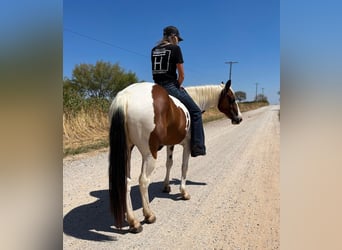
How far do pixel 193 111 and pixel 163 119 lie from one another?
2.23 feet

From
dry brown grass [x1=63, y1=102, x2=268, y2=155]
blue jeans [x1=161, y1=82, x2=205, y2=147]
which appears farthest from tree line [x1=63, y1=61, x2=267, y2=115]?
blue jeans [x1=161, y1=82, x2=205, y2=147]

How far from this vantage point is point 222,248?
1.85 metres

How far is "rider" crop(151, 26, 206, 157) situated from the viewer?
225 cm

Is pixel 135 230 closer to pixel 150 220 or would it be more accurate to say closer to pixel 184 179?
pixel 150 220

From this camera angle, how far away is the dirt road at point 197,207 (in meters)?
1.96

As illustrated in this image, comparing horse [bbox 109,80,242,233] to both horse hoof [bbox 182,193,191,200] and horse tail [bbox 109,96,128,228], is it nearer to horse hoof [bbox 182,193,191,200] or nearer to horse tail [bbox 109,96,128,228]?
horse tail [bbox 109,96,128,228]

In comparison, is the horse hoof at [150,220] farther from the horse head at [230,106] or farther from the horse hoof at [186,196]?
the horse head at [230,106]

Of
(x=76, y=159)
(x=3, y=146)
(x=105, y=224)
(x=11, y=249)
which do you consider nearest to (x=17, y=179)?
(x=3, y=146)

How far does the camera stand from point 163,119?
2.29 meters

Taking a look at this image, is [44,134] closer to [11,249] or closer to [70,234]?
[11,249]

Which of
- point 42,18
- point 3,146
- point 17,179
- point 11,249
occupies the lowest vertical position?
point 11,249

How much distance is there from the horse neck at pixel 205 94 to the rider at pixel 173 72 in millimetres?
316

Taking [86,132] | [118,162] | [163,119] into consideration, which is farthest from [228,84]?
[86,132]

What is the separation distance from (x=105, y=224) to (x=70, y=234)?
0.31m
